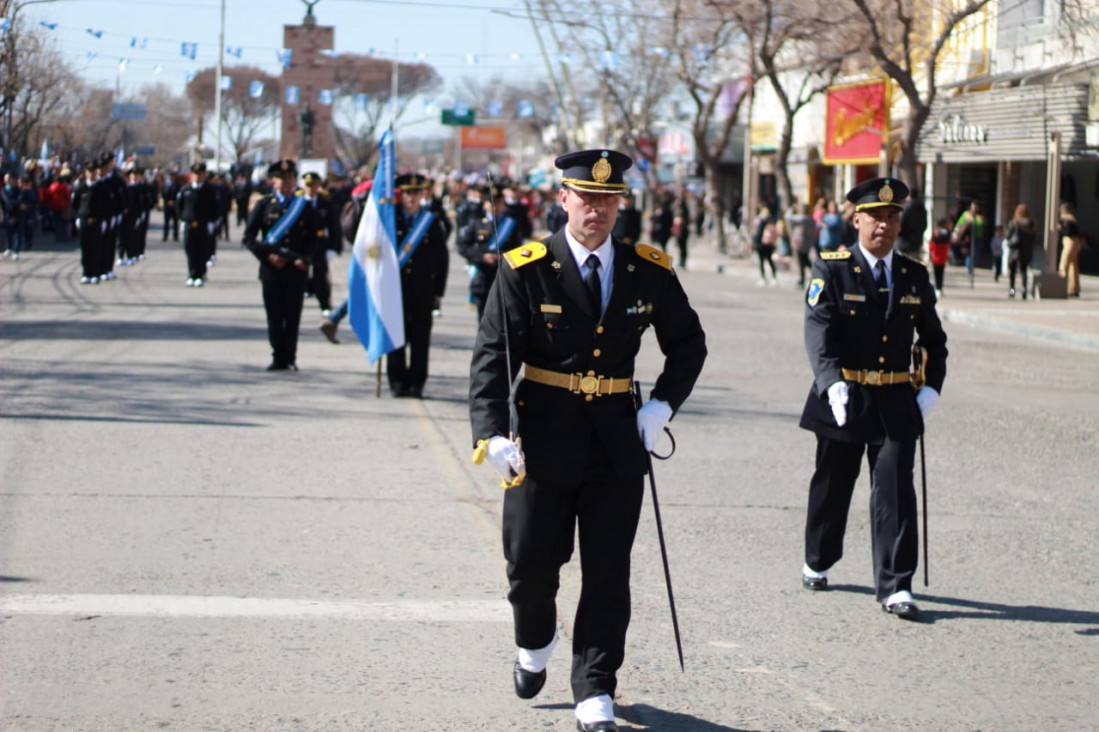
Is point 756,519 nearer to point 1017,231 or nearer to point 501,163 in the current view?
point 1017,231

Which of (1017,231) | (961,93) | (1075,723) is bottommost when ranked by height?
(1075,723)

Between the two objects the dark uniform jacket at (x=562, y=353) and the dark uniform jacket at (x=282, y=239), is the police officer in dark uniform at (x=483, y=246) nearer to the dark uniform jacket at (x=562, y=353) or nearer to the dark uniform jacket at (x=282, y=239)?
the dark uniform jacket at (x=282, y=239)

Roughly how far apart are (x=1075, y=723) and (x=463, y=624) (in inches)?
93.1

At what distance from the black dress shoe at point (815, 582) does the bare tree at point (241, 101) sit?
284 feet

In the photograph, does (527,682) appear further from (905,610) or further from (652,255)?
(905,610)

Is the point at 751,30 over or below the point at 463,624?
over

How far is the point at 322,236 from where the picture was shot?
17719 mm

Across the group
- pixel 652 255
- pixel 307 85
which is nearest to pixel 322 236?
pixel 652 255

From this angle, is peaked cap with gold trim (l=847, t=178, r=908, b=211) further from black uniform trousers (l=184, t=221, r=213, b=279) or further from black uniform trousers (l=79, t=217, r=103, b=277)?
black uniform trousers (l=79, t=217, r=103, b=277)

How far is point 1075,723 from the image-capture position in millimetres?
5465

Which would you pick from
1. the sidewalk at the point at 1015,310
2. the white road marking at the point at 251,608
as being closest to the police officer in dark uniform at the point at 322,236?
the white road marking at the point at 251,608

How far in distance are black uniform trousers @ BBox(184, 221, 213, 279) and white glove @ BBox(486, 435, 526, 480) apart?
21.5m

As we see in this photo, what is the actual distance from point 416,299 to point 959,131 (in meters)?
24.4

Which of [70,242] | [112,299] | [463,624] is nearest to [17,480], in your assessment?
[463,624]
